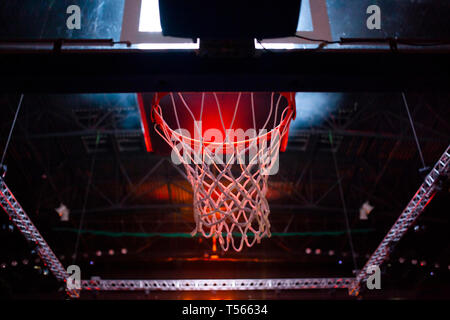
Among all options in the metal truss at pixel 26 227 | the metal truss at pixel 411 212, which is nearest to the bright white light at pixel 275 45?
the metal truss at pixel 411 212

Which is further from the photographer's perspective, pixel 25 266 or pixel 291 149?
pixel 25 266

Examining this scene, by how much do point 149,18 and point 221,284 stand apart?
26.5 ft

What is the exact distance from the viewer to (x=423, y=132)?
292 inches

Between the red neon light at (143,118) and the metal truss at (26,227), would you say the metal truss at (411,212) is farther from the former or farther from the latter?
the metal truss at (26,227)

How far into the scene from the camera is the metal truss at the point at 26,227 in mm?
7062

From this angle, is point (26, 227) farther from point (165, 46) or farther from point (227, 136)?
point (165, 46)

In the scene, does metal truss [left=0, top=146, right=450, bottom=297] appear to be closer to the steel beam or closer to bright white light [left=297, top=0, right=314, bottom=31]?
the steel beam

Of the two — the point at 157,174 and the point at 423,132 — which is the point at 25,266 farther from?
the point at 423,132

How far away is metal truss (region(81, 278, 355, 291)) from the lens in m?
9.20

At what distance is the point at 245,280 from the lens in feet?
30.0

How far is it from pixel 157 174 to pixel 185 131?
20.8 ft

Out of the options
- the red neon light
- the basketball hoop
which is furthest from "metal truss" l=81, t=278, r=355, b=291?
the red neon light
